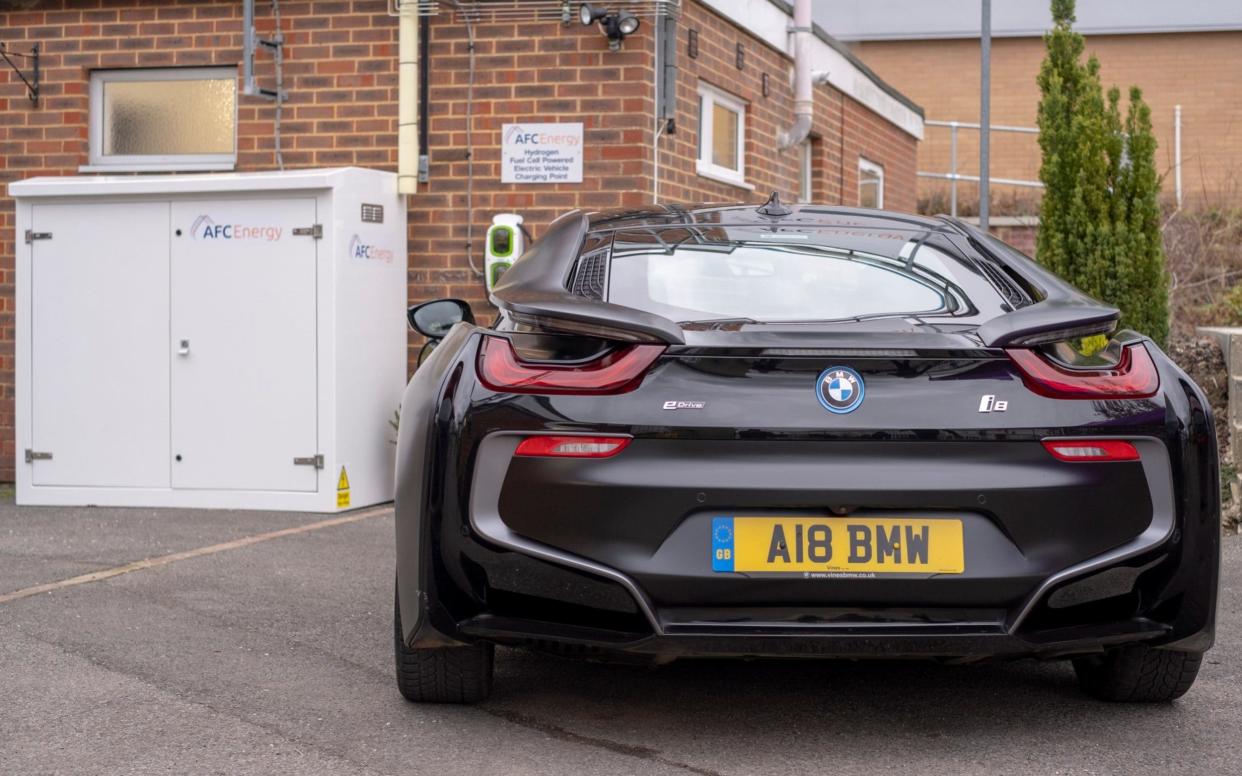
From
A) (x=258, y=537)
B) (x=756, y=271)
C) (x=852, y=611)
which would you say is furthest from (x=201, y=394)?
(x=852, y=611)

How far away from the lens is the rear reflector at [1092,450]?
356 cm

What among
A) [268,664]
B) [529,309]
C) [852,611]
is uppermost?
[529,309]

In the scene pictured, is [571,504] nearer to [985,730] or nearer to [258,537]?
[985,730]

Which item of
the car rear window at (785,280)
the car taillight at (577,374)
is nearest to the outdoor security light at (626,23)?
the car rear window at (785,280)

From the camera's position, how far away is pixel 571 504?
354 cm

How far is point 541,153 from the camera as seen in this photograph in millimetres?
9445

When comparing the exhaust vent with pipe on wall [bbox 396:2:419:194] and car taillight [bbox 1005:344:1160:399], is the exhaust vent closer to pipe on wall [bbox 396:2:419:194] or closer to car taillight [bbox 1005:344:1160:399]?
car taillight [bbox 1005:344:1160:399]

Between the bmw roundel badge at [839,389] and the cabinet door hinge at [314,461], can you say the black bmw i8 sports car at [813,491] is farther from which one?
the cabinet door hinge at [314,461]

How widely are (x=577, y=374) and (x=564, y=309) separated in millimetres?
152

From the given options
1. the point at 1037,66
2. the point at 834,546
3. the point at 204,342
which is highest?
the point at 1037,66

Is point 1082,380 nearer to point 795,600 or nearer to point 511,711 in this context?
point 795,600

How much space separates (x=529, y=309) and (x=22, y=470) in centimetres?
616

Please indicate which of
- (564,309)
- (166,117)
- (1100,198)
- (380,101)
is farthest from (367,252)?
(564,309)

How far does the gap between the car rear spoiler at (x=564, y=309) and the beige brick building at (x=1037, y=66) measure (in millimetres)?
20208
